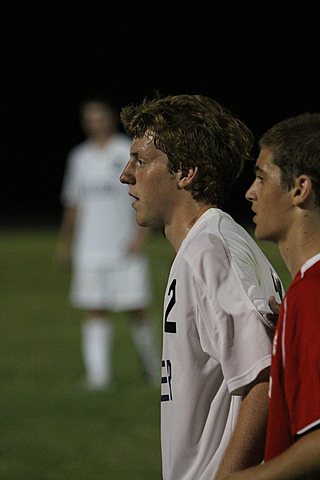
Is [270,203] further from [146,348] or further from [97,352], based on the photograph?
[146,348]

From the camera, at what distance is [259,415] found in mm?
2967

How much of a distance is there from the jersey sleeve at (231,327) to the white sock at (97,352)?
736cm

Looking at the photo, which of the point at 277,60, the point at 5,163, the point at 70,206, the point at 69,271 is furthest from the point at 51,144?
the point at 70,206

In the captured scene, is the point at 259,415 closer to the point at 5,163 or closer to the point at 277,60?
the point at 277,60

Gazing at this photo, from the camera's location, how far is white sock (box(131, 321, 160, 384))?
1086 centimetres

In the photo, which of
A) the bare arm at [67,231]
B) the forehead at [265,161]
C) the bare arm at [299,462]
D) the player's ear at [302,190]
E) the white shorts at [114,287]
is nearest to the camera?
the bare arm at [299,462]

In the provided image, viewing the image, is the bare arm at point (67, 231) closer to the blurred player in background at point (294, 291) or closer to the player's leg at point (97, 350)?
the player's leg at point (97, 350)

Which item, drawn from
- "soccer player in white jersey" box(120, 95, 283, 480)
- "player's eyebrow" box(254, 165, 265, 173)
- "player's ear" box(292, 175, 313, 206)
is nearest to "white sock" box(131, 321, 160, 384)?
"soccer player in white jersey" box(120, 95, 283, 480)

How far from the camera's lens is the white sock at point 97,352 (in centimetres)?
1043

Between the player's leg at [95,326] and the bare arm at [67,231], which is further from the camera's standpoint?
the bare arm at [67,231]

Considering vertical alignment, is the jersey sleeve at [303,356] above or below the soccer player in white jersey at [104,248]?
above

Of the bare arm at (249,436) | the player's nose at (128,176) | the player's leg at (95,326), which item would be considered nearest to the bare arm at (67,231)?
the player's leg at (95,326)

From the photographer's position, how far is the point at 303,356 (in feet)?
8.40

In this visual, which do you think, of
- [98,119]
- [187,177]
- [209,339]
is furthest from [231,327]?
[98,119]
